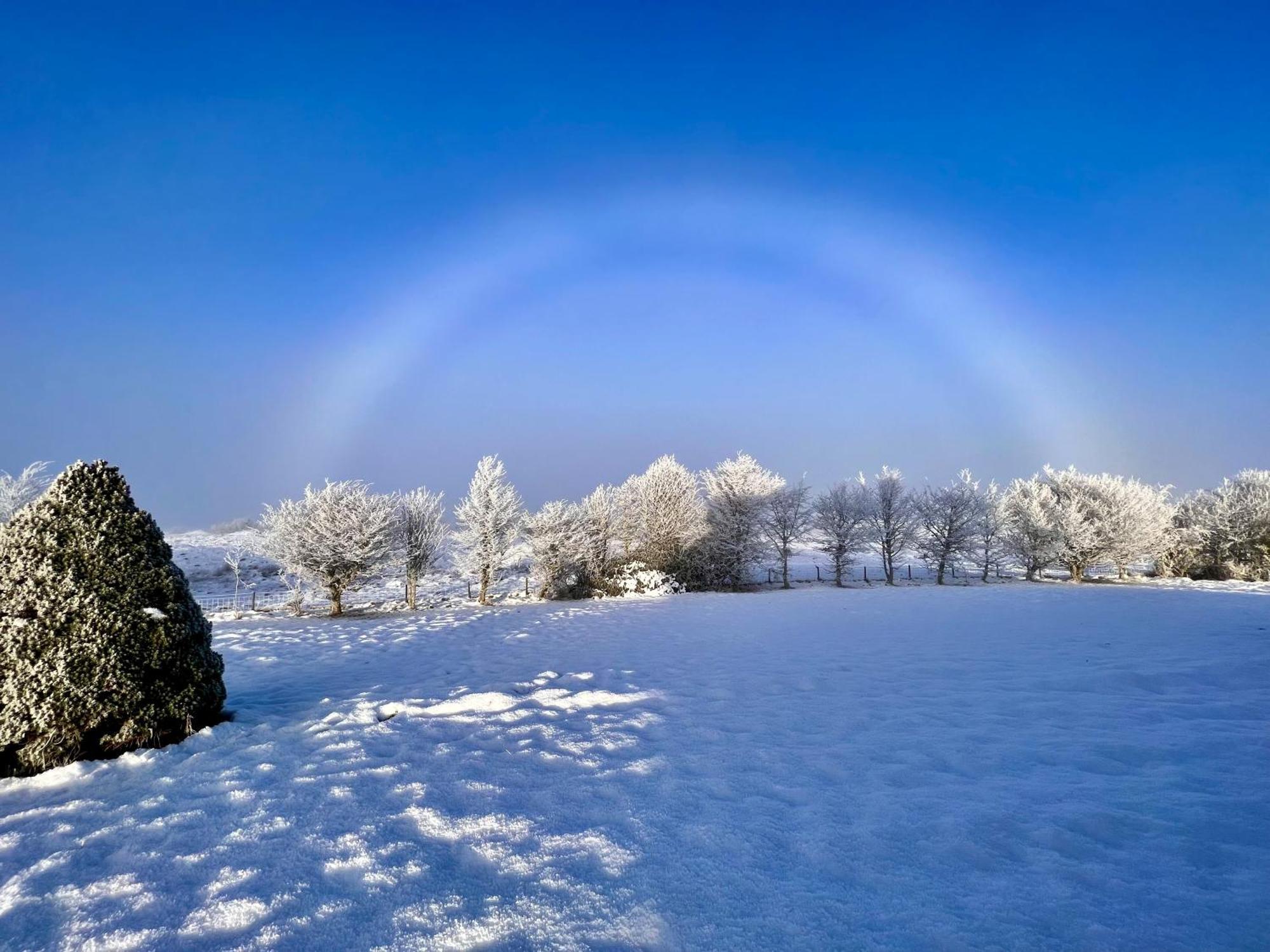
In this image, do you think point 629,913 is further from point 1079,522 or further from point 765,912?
point 1079,522

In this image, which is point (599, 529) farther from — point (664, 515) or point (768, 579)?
point (768, 579)

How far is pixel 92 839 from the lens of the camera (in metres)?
3.51

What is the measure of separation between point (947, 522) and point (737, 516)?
13.2m

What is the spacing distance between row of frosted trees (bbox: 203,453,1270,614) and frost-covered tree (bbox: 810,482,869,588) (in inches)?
3.2

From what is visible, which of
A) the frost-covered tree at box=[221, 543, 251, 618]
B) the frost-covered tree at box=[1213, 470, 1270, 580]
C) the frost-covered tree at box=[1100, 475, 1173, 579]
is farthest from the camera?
the frost-covered tree at box=[221, 543, 251, 618]

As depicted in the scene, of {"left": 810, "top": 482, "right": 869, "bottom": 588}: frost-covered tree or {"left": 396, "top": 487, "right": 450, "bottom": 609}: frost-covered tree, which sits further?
{"left": 810, "top": 482, "right": 869, "bottom": 588}: frost-covered tree

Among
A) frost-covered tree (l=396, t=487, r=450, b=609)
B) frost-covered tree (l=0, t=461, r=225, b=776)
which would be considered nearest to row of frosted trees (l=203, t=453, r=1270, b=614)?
frost-covered tree (l=396, t=487, r=450, b=609)

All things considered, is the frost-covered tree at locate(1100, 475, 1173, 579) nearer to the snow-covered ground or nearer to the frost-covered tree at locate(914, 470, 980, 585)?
the frost-covered tree at locate(914, 470, 980, 585)

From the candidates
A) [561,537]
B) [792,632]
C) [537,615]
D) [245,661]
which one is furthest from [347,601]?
[792,632]

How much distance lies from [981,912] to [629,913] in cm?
176

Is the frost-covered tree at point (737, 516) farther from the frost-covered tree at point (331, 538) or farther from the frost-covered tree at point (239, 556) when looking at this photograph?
the frost-covered tree at point (239, 556)

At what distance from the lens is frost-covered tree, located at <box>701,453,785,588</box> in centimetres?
2823

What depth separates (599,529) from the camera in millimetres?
25062

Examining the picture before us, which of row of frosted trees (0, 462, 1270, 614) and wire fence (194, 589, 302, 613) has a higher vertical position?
row of frosted trees (0, 462, 1270, 614)
